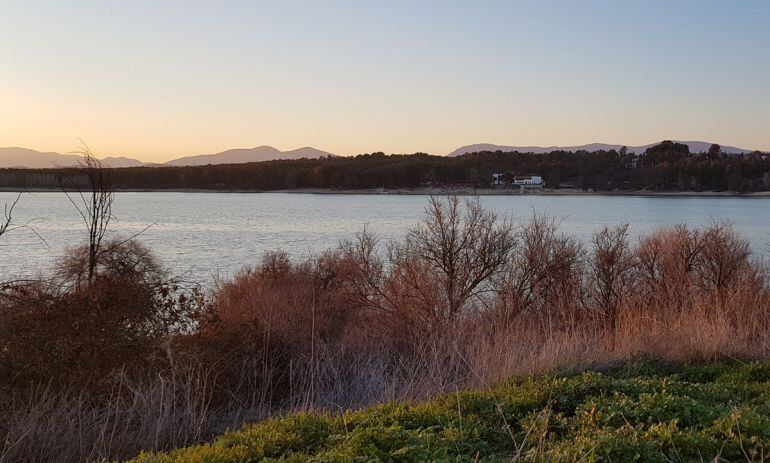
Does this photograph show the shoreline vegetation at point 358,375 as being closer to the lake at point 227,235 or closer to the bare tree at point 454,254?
the bare tree at point 454,254

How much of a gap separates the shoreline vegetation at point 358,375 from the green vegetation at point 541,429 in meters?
0.02

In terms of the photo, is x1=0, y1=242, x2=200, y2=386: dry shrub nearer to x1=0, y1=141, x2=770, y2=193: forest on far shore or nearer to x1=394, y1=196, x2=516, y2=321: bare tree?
x1=394, y1=196, x2=516, y2=321: bare tree

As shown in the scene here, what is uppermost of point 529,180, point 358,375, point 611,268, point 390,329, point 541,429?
point 529,180

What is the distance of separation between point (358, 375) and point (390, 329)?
11432 mm

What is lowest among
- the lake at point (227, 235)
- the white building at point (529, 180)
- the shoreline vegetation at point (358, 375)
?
the lake at point (227, 235)

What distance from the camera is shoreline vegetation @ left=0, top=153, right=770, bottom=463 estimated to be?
5227mm

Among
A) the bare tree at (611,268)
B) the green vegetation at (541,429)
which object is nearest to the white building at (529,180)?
the bare tree at (611,268)

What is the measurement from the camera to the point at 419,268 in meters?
27.0

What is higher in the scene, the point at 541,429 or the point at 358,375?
the point at 541,429

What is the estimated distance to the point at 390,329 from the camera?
22.5m

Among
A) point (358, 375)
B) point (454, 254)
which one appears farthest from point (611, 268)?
point (358, 375)

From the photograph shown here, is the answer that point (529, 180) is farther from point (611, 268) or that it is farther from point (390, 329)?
point (390, 329)

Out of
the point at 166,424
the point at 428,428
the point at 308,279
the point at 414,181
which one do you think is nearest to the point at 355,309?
the point at 308,279

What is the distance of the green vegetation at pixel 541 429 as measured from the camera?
185 inches
